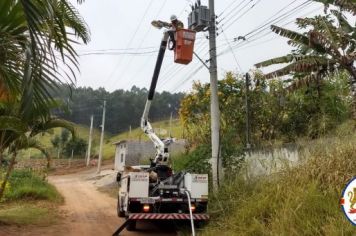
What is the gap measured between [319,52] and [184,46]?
4352 millimetres

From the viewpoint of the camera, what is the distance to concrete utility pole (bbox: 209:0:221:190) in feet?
40.2

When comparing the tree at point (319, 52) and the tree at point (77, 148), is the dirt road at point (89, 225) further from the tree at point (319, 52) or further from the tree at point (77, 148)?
the tree at point (77, 148)

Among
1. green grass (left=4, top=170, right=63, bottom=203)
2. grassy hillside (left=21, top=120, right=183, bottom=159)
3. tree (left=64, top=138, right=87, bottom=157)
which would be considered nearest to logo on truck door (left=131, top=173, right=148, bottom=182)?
green grass (left=4, top=170, right=63, bottom=203)

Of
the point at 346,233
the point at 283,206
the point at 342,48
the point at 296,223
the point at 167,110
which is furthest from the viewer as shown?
the point at 167,110

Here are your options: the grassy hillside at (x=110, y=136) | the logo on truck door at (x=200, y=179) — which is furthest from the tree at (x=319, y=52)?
the grassy hillside at (x=110, y=136)

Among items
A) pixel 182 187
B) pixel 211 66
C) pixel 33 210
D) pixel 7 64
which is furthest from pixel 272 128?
pixel 7 64

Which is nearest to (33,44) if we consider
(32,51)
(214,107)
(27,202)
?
(32,51)

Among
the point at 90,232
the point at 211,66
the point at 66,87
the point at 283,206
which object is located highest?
the point at 211,66

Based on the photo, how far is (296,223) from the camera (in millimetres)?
7367

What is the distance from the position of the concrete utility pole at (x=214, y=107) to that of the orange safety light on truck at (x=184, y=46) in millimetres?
1816

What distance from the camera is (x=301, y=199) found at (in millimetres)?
7742

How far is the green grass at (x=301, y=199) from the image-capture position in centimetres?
717

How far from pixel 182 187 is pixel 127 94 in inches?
2654

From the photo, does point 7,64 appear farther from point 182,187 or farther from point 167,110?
point 167,110
